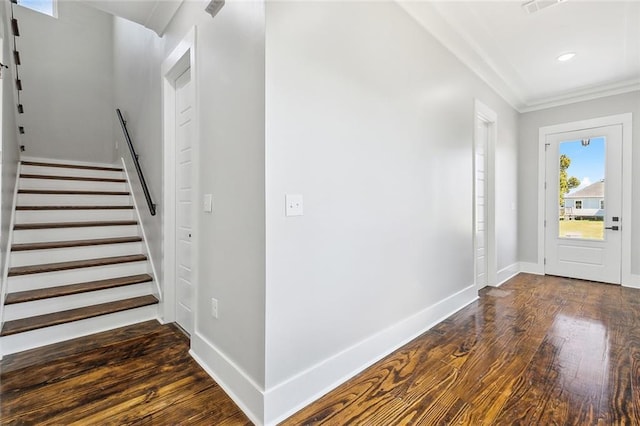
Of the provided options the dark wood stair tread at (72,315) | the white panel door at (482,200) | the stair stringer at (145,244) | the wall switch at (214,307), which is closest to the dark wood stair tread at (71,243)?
the stair stringer at (145,244)

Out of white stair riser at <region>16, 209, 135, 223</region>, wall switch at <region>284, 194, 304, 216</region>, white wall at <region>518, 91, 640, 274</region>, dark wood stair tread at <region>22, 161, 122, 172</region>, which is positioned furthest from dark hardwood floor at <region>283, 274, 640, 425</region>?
dark wood stair tread at <region>22, 161, 122, 172</region>

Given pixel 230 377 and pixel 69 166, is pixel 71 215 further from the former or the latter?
pixel 230 377

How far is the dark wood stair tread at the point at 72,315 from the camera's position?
2242mm

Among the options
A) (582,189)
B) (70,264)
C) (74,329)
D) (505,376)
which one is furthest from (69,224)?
(582,189)

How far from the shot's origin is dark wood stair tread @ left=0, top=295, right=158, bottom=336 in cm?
224

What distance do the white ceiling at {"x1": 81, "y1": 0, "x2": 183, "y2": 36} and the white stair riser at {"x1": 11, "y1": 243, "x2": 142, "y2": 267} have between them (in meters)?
2.21

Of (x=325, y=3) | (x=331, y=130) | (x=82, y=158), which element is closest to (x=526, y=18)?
(x=325, y=3)

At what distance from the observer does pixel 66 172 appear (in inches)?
159

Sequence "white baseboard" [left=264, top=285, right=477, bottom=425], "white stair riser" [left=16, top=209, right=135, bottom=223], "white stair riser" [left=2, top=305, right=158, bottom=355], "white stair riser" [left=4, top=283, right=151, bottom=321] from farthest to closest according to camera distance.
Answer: "white stair riser" [left=16, top=209, right=135, bottom=223]
"white stair riser" [left=4, top=283, right=151, bottom=321]
"white stair riser" [left=2, top=305, right=158, bottom=355]
"white baseboard" [left=264, top=285, right=477, bottom=425]

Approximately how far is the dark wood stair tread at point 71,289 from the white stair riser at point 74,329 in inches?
10.7

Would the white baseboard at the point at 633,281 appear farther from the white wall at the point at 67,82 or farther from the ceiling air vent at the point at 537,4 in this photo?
the white wall at the point at 67,82

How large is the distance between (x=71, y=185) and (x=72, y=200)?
0.34m

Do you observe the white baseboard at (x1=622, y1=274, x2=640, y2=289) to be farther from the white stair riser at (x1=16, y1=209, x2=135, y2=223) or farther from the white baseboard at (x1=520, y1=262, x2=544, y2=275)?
the white stair riser at (x1=16, y1=209, x2=135, y2=223)

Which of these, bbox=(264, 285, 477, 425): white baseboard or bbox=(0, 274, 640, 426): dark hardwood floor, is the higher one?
bbox=(264, 285, 477, 425): white baseboard
